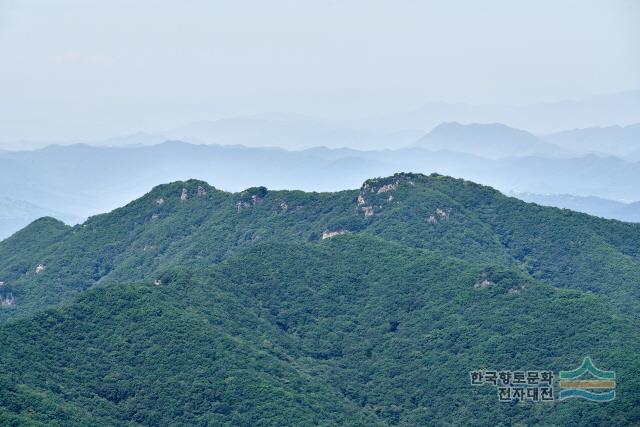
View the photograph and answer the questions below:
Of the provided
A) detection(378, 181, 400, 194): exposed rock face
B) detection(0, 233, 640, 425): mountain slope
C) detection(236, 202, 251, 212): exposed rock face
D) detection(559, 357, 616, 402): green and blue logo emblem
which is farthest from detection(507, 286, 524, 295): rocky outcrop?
detection(236, 202, 251, 212): exposed rock face

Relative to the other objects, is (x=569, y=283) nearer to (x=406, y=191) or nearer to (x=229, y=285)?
(x=406, y=191)

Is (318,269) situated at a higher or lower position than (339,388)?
higher

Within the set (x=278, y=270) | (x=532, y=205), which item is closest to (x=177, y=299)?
(x=278, y=270)

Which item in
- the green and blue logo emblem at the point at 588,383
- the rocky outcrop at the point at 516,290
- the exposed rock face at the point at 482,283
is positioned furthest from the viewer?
the exposed rock face at the point at 482,283

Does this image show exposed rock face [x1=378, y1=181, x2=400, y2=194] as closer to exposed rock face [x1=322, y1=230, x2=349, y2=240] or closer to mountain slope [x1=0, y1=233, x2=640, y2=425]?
exposed rock face [x1=322, y1=230, x2=349, y2=240]

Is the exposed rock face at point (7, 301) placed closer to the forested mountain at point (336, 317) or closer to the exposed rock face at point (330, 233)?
the forested mountain at point (336, 317)

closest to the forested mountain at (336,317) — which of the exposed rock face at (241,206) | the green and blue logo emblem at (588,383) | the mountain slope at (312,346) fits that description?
the mountain slope at (312,346)
